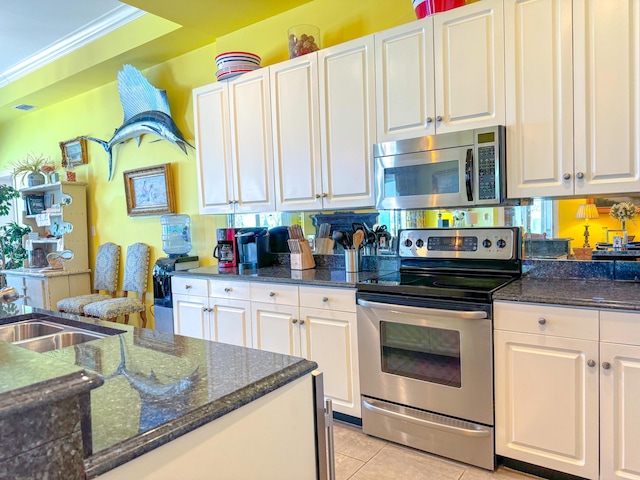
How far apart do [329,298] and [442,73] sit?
4.45 feet

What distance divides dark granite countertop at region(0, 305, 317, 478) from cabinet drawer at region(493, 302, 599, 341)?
1196mm

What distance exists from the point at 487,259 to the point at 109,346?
76.0 inches

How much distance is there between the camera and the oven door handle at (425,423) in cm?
204

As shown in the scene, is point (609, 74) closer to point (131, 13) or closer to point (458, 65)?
point (458, 65)

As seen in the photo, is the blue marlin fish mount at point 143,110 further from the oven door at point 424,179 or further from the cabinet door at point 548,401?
the cabinet door at point 548,401

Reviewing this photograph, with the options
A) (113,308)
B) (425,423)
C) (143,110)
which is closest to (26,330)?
(425,423)

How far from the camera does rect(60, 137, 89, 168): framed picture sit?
495 centimetres

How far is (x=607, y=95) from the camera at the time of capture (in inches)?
77.2

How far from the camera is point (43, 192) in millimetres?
5293

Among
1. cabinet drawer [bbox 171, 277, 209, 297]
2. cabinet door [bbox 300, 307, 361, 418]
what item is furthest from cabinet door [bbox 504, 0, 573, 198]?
cabinet drawer [bbox 171, 277, 209, 297]

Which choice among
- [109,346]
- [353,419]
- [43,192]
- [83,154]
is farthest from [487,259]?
[43,192]

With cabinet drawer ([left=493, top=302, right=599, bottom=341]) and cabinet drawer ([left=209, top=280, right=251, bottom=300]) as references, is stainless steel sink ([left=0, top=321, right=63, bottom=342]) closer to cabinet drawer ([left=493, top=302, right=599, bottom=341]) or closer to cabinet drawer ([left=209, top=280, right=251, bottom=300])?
cabinet drawer ([left=209, top=280, right=251, bottom=300])

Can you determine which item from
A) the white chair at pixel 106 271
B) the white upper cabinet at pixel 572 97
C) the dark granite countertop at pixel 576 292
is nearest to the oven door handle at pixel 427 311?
the dark granite countertop at pixel 576 292

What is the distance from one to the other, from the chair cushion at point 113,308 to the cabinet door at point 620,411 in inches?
142
